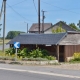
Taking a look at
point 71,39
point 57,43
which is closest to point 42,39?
point 57,43

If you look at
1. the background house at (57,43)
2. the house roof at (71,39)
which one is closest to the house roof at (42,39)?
the background house at (57,43)

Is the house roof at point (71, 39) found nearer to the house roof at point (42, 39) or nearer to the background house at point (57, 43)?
the background house at point (57, 43)

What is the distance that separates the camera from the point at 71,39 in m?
30.7

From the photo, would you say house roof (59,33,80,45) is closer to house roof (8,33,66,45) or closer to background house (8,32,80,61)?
background house (8,32,80,61)

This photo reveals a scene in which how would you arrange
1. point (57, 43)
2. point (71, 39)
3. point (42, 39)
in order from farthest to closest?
point (71, 39) < point (42, 39) < point (57, 43)

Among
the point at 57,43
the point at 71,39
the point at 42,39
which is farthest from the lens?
the point at 71,39

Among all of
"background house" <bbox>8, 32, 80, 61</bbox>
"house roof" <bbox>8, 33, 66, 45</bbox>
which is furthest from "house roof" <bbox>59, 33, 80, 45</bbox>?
"house roof" <bbox>8, 33, 66, 45</bbox>

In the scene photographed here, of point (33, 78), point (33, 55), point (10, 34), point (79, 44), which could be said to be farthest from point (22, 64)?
point (10, 34)

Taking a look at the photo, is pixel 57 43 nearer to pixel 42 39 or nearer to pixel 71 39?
pixel 42 39

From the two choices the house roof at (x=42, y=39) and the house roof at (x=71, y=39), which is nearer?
the house roof at (x=42, y=39)

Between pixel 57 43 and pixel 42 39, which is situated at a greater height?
pixel 42 39

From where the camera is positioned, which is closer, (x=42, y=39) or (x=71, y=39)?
(x=42, y=39)

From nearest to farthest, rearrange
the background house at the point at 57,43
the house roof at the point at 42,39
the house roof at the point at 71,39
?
the background house at the point at 57,43
the house roof at the point at 42,39
the house roof at the point at 71,39

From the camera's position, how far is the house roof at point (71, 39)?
96.1 feet
